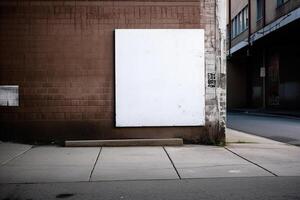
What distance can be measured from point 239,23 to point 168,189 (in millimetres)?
34050

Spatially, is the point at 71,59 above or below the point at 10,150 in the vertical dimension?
above

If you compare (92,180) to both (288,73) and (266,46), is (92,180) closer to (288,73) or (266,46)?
(288,73)

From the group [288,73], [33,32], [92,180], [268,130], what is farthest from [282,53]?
[92,180]

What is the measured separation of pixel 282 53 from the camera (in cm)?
2933

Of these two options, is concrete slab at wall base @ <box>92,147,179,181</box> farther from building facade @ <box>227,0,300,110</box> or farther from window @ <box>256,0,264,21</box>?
window @ <box>256,0,264,21</box>

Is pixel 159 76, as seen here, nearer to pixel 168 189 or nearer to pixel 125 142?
pixel 125 142

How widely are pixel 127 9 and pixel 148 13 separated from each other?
580mm

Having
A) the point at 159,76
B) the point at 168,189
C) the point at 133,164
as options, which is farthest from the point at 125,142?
the point at 168,189

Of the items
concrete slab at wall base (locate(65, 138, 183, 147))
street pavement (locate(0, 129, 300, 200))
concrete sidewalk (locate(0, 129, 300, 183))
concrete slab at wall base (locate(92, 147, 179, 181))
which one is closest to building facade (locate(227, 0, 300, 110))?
concrete slab at wall base (locate(65, 138, 183, 147))

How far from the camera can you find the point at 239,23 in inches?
1500

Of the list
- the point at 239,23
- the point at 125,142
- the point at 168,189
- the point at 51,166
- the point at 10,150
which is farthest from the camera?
the point at 239,23

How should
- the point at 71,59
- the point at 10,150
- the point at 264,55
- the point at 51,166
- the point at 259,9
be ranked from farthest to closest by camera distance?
the point at 264,55 < the point at 259,9 < the point at 71,59 < the point at 10,150 < the point at 51,166

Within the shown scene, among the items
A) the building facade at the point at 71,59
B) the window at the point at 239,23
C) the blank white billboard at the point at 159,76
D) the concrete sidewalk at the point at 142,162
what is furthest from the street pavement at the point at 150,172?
the window at the point at 239,23

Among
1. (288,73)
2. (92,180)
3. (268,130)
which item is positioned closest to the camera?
(92,180)
